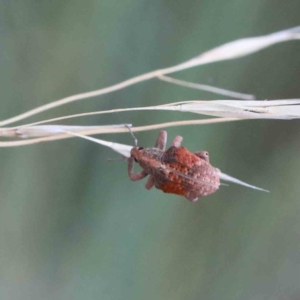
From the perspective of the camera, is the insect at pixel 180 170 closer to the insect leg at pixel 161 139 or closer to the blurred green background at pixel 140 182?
the insect leg at pixel 161 139

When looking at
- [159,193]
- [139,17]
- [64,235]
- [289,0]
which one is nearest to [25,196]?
[64,235]

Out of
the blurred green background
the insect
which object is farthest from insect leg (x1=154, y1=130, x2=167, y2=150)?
the blurred green background

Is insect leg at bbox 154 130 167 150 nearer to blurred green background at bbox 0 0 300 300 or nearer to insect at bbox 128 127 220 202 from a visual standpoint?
insect at bbox 128 127 220 202

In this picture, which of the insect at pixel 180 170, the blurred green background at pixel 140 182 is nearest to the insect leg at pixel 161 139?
the insect at pixel 180 170

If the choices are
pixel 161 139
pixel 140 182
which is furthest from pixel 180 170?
pixel 140 182

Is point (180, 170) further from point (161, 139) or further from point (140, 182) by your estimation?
point (140, 182)

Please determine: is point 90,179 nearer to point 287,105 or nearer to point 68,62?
point 68,62
